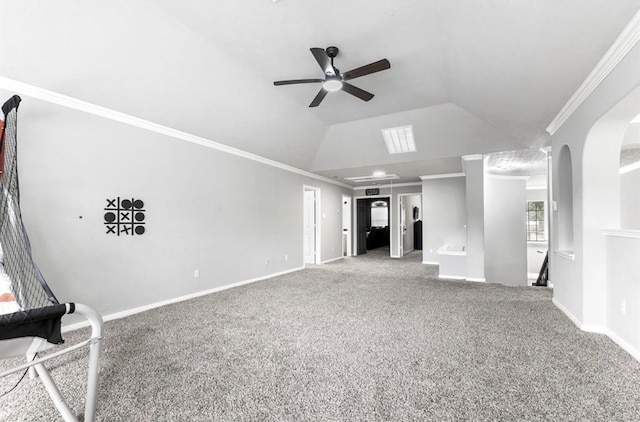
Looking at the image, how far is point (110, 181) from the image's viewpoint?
3.43 m

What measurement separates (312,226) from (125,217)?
478cm

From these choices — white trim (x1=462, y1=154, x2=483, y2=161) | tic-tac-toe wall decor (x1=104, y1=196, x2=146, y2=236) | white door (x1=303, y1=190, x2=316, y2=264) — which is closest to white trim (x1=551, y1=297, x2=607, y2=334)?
white trim (x1=462, y1=154, x2=483, y2=161)

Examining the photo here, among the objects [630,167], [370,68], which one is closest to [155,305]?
[370,68]

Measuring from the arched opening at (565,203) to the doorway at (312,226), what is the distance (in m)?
4.98

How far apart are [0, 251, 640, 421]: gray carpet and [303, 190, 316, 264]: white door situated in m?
3.96

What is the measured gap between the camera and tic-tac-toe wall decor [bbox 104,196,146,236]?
3423 millimetres

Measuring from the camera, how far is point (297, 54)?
3188 millimetres

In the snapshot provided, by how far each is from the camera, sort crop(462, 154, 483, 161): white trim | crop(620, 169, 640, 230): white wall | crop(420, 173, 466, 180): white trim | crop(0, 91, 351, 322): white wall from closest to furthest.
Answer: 1. crop(0, 91, 351, 322): white wall
2. crop(462, 154, 483, 161): white trim
3. crop(620, 169, 640, 230): white wall
4. crop(420, 173, 466, 180): white trim

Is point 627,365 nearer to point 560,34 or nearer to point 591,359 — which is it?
point 591,359

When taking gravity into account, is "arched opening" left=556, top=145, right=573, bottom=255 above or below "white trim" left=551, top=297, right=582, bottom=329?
above

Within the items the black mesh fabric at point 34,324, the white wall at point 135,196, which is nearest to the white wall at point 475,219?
the white wall at point 135,196

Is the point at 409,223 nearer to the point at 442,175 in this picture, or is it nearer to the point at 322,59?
the point at 442,175

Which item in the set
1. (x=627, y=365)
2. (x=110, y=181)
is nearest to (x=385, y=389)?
(x=627, y=365)

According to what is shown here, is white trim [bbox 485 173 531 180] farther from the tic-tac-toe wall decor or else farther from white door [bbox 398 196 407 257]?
the tic-tac-toe wall decor
